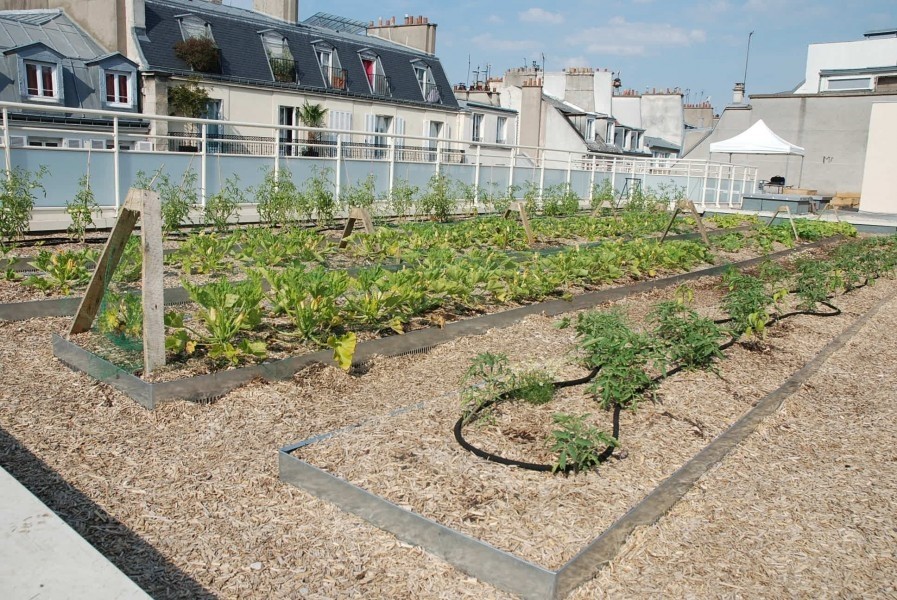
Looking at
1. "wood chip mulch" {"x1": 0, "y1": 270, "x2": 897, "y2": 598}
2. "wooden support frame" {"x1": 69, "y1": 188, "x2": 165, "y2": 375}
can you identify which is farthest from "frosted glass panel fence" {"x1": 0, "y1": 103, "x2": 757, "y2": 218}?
"wood chip mulch" {"x1": 0, "y1": 270, "x2": 897, "y2": 598}

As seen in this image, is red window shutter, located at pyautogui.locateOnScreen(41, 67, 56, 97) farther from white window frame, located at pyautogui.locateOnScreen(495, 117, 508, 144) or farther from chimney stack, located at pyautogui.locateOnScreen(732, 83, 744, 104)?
chimney stack, located at pyautogui.locateOnScreen(732, 83, 744, 104)

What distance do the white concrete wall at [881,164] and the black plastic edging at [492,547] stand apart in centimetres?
2158

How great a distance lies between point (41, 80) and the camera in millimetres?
22234

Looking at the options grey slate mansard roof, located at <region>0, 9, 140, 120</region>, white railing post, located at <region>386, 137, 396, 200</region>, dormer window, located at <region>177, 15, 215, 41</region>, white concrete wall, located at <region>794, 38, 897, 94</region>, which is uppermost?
white concrete wall, located at <region>794, 38, 897, 94</region>

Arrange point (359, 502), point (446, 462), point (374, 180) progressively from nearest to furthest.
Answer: point (359, 502) < point (446, 462) < point (374, 180)

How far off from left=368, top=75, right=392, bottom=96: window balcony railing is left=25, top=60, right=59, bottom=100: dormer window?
11573mm

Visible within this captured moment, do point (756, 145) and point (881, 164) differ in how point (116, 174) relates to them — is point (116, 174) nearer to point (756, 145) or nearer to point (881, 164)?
point (756, 145)

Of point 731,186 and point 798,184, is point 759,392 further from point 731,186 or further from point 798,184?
point 798,184

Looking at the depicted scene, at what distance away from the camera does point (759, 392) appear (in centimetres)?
432

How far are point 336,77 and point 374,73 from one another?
2.02 metres

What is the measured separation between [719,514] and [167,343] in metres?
2.94

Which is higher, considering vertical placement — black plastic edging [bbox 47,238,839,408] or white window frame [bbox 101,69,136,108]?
white window frame [bbox 101,69,136,108]

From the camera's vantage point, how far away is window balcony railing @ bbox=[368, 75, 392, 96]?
2972cm

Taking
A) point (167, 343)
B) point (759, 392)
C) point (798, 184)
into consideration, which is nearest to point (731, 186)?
point (798, 184)
